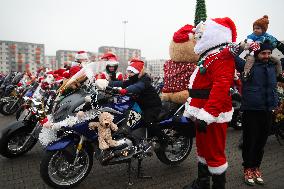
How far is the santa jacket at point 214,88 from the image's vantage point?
3.00 meters

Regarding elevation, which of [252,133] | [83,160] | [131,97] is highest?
[131,97]

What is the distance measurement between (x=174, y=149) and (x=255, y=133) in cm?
128

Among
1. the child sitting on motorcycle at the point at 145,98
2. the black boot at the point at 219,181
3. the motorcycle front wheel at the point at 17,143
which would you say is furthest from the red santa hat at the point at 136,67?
the motorcycle front wheel at the point at 17,143

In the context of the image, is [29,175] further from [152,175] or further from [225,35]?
[225,35]

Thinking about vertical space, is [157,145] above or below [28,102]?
below

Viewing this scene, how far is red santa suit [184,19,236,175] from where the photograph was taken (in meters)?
3.07

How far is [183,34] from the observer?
504 cm

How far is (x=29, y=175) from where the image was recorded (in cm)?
455

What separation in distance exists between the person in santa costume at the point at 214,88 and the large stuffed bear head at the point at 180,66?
1.66 meters

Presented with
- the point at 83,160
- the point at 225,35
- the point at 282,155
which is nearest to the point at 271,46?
the point at 225,35

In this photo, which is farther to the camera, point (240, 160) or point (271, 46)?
point (240, 160)

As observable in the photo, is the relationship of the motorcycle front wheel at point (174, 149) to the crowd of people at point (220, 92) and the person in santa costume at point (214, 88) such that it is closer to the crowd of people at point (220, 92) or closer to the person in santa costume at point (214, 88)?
the crowd of people at point (220, 92)

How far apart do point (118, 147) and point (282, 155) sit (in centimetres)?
323

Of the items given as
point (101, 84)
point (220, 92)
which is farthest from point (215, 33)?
point (101, 84)
